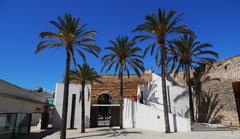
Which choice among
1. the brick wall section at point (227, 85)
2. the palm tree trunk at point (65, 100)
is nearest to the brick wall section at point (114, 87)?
the brick wall section at point (227, 85)

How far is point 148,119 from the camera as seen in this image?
951 inches

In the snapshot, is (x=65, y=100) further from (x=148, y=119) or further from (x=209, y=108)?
(x=209, y=108)

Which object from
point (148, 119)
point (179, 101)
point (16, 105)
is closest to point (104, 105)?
point (148, 119)

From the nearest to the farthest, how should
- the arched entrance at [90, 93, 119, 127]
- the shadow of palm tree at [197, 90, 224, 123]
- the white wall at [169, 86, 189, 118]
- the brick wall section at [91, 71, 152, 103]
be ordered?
the shadow of palm tree at [197, 90, 224, 123] → the white wall at [169, 86, 189, 118] → the arched entrance at [90, 93, 119, 127] → the brick wall section at [91, 71, 152, 103]

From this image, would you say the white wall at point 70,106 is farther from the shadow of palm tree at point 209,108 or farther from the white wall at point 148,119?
the shadow of palm tree at point 209,108

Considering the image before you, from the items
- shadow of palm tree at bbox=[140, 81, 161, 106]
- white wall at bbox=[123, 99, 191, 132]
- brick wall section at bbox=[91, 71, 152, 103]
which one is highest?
brick wall section at bbox=[91, 71, 152, 103]

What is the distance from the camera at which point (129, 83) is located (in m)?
40.5

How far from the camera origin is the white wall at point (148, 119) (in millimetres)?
19781

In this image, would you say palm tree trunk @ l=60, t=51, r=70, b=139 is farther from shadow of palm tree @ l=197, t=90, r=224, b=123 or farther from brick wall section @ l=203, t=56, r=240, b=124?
brick wall section @ l=203, t=56, r=240, b=124

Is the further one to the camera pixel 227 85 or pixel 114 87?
pixel 114 87

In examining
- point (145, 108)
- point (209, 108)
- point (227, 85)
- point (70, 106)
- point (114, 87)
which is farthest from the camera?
point (114, 87)

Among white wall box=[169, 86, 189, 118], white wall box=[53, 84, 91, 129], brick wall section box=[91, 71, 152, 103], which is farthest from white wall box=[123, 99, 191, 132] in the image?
brick wall section box=[91, 71, 152, 103]

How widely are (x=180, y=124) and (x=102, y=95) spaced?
22.8 meters

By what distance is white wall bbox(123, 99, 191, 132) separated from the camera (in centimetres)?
1978
